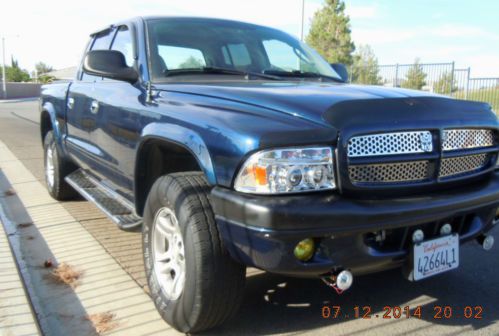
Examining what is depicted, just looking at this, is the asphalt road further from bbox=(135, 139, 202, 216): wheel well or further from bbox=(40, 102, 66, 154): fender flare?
bbox=(40, 102, 66, 154): fender flare

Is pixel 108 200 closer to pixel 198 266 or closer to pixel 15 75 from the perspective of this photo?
pixel 198 266

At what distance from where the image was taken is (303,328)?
9.42 ft

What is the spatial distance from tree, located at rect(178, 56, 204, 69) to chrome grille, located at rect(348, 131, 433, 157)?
158cm

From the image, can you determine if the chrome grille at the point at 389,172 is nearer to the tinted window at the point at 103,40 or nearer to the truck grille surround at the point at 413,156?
the truck grille surround at the point at 413,156

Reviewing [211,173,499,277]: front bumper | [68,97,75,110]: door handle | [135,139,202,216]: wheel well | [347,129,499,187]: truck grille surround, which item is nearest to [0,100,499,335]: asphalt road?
[211,173,499,277]: front bumper

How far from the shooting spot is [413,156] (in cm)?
249

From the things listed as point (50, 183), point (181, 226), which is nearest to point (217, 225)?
point (181, 226)

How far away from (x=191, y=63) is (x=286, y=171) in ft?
5.27

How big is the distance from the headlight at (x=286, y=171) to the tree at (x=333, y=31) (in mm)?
30045

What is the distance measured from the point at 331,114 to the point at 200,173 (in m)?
0.84

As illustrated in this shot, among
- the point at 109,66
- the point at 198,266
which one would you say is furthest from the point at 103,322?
the point at 109,66

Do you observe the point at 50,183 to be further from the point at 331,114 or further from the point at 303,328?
the point at 331,114

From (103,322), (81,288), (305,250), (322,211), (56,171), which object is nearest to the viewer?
(322,211)

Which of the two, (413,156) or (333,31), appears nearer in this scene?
(413,156)
